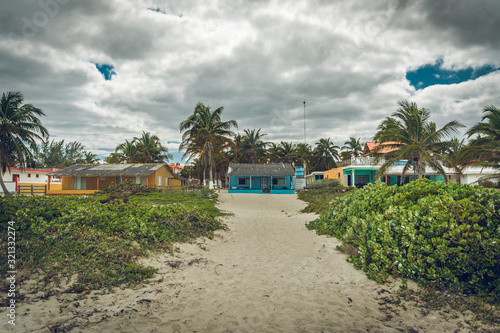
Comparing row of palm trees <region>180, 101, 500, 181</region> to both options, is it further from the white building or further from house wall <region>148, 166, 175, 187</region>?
the white building

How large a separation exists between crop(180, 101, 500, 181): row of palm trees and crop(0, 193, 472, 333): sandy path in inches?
618

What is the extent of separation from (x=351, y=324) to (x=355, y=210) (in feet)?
15.6

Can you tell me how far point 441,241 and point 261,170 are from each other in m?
30.1

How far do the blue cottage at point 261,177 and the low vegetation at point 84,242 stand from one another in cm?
2545

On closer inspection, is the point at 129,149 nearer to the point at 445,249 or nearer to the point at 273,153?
the point at 273,153

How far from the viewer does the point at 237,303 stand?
422cm

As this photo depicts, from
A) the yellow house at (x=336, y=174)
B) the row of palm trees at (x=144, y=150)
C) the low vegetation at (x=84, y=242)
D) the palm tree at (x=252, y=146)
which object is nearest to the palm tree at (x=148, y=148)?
the row of palm trees at (x=144, y=150)

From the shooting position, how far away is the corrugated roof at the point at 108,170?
99.1 ft

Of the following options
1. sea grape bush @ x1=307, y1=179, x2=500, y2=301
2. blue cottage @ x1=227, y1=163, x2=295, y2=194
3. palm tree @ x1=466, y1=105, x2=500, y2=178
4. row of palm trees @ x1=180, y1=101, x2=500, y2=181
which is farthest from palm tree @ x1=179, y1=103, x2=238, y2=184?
sea grape bush @ x1=307, y1=179, x2=500, y2=301

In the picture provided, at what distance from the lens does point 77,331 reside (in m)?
3.29

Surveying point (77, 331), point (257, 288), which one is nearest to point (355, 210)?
point (257, 288)

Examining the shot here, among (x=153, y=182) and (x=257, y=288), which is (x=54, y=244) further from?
(x=153, y=182)

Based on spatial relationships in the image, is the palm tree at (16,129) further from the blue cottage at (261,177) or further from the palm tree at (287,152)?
the palm tree at (287,152)

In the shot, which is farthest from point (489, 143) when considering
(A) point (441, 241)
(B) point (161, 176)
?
(B) point (161, 176)
